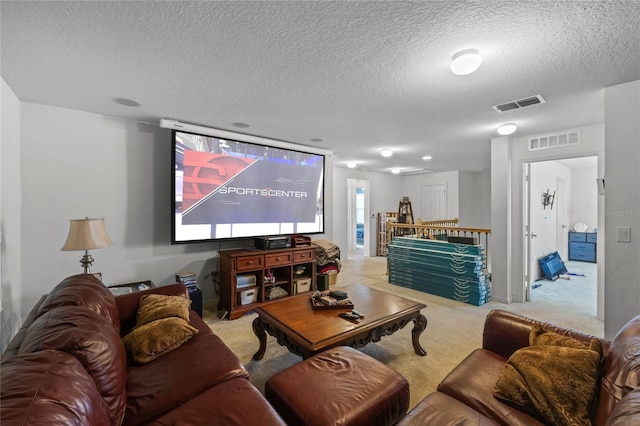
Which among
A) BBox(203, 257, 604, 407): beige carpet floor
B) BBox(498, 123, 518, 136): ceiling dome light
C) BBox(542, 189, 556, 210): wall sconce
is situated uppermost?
BBox(498, 123, 518, 136): ceiling dome light

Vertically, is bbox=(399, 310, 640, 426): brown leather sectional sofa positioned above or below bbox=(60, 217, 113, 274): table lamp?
below

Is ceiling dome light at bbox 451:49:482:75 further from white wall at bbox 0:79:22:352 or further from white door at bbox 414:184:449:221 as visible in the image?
white door at bbox 414:184:449:221

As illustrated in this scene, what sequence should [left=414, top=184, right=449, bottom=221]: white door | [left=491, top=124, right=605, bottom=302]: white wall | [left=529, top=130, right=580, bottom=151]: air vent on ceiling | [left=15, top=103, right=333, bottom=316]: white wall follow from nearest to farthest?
[left=15, top=103, right=333, bottom=316]: white wall < [left=529, top=130, right=580, bottom=151]: air vent on ceiling < [left=491, top=124, right=605, bottom=302]: white wall < [left=414, top=184, right=449, bottom=221]: white door

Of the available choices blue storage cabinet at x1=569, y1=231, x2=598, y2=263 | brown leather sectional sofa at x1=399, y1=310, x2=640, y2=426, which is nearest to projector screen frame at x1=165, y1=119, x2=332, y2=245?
brown leather sectional sofa at x1=399, y1=310, x2=640, y2=426

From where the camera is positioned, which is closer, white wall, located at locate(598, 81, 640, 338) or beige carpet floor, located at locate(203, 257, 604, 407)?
beige carpet floor, located at locate(203, 257, 604, 407)

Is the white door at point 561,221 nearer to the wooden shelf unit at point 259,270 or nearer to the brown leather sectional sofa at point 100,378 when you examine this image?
the wooden shelf unit at point 259,270

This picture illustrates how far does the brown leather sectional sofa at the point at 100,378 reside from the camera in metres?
0.80

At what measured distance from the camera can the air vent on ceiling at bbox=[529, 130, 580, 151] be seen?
351cm

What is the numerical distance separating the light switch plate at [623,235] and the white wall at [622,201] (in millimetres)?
20

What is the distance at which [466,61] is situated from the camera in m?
1.86

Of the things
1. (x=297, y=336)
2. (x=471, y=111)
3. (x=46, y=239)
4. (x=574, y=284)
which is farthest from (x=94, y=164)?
(x=574, y=284)

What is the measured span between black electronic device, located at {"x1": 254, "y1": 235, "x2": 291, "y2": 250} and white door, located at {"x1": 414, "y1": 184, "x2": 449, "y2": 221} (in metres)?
5.70

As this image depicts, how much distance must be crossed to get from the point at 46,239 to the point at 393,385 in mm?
3547

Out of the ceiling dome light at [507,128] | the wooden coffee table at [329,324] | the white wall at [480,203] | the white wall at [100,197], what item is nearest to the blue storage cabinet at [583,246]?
the white wall at [480,203]
